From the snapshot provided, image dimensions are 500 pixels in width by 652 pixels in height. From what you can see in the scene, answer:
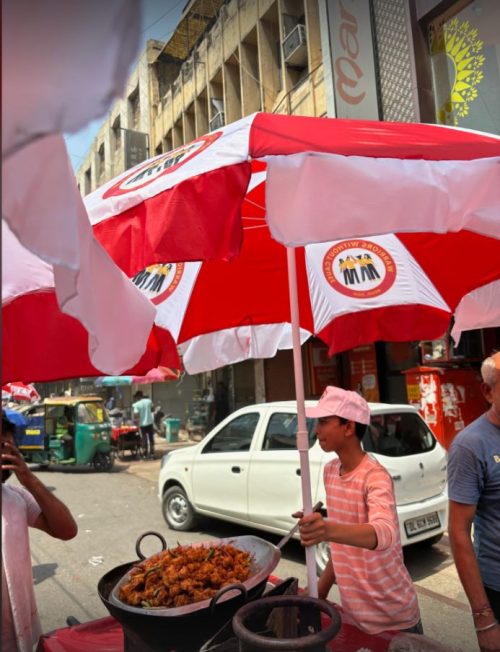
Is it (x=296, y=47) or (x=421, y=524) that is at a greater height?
(x=296, y=47)

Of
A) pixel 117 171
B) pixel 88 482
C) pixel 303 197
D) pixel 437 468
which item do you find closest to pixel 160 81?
pixel 117 171

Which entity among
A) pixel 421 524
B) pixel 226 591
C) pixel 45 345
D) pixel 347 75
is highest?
pixel 347 75

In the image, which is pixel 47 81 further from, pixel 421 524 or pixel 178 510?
pixel 178 510

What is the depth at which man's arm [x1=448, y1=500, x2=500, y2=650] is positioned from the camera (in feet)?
7.32

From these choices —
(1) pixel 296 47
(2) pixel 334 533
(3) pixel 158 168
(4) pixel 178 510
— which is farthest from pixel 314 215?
(1) pixel 296 47

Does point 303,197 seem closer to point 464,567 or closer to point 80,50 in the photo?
point 80,50

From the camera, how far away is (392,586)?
236 cm

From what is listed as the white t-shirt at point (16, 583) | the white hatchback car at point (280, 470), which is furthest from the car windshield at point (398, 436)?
the white t-shirt at point (16, 583)

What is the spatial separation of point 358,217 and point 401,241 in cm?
203

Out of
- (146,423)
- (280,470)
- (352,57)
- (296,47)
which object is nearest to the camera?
(280,470)

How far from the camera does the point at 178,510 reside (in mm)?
7746

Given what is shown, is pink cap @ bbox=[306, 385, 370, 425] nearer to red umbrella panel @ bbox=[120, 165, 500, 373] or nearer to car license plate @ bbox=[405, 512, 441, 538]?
red umbrella panel @ bbox=[120, 165, 500, 373]

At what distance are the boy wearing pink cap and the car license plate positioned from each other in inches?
122

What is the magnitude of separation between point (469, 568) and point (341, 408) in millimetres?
912
